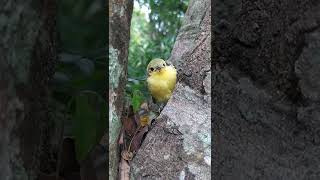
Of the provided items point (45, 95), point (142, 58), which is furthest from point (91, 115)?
point (142, 58)

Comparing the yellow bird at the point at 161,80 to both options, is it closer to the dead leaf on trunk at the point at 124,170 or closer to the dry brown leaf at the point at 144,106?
the dry brown leaf at the point at 144,106

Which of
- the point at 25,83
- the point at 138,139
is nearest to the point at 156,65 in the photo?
the point at 138,139

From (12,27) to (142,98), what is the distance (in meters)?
0.46

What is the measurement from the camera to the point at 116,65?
82 cm

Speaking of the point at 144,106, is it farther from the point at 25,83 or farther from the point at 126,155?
the point at 25,83

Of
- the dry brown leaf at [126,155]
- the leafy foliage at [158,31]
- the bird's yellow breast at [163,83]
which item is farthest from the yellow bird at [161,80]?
the leafy foliage at [158,31]

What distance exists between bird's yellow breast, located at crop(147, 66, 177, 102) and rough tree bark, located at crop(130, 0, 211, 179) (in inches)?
0.6

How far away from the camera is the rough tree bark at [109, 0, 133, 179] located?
810 millimetres

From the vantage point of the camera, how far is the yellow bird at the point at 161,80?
87 cm

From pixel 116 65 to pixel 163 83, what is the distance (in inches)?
4.3

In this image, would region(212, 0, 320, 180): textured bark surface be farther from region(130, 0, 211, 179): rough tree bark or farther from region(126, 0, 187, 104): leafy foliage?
region(126, 0, 187, 104): leafy foliage

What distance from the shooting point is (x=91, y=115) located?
2.58 feet

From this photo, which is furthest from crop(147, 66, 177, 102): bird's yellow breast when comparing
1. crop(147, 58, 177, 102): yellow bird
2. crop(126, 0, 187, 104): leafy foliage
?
crop(126, 0, 187, 104): leafy foliage

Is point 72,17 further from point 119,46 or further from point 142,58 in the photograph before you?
point 142,58
